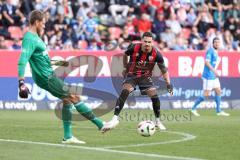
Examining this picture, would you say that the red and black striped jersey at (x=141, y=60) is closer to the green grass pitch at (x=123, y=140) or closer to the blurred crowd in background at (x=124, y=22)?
the green grass pitch at (x=123, y=140)

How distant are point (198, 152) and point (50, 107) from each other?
12013mm

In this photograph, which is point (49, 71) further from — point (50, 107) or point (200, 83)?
point (200, 83)

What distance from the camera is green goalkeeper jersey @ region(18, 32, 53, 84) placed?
1244cm

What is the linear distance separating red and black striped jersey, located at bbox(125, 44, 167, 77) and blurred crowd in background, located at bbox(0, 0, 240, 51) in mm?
8613

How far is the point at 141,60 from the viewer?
1577 cm

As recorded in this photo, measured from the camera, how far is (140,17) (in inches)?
1105

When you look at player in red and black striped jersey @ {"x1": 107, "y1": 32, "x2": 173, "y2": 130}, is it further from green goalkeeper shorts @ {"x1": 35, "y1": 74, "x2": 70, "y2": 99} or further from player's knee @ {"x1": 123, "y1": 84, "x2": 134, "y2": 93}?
green goalkeeper shorts @ {"x1": 35, "y1": 74, "x2": 70, "y2": 99}

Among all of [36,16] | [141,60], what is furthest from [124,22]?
[36,16]

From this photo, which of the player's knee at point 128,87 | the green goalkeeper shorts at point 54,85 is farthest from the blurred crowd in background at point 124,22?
the green goalkeeper shorts at point 54,85

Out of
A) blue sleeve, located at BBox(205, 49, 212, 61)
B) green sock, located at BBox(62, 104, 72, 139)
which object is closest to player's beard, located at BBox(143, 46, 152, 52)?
green sock, located at BBox(62, 104, 72, 139)

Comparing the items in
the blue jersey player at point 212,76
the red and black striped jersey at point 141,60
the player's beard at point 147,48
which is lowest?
the blue jersey player at point 212,76

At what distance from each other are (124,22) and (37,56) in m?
15.3

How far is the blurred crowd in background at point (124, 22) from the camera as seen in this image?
2523 cm

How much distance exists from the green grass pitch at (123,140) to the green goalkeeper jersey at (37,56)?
3.90 ft
